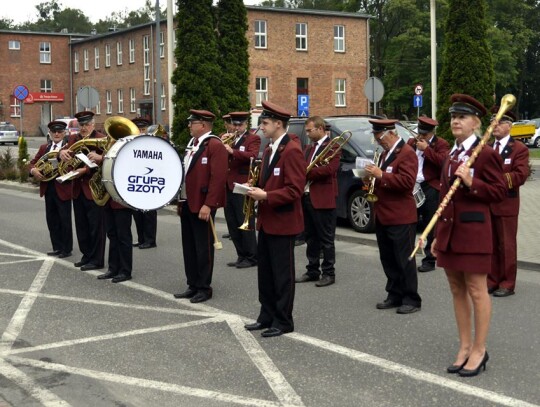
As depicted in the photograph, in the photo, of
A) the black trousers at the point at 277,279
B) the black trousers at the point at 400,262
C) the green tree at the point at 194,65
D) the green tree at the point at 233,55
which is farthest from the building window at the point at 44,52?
the black trousers at the point at 277,279

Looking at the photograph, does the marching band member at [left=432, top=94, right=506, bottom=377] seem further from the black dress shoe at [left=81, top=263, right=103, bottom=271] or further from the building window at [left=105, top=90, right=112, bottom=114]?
the building window at [left=105, top=90, right=112, bottom=114]

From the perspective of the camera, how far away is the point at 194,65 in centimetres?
2061

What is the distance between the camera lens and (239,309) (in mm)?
8570

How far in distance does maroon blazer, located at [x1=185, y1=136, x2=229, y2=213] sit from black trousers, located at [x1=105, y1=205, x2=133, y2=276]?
154cm

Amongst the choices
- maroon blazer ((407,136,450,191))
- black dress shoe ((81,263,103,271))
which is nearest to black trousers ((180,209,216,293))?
black dress shoe ((81,263,103,271))

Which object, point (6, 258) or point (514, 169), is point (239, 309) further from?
point (6, 258)

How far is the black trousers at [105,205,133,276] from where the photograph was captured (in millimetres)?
10242

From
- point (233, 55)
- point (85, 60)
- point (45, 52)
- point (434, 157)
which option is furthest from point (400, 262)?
point (45, 52)

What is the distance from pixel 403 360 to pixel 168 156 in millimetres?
3856

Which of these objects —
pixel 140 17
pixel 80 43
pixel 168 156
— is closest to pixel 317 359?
pixel 168 156

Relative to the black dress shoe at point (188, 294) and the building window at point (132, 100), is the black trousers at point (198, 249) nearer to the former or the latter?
→ the black dress shoe at point (188, 294)

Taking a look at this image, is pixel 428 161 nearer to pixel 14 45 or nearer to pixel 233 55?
pixel 233 55

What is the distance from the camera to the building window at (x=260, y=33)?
177 ft

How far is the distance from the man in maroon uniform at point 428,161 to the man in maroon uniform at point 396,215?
121 centimetres
